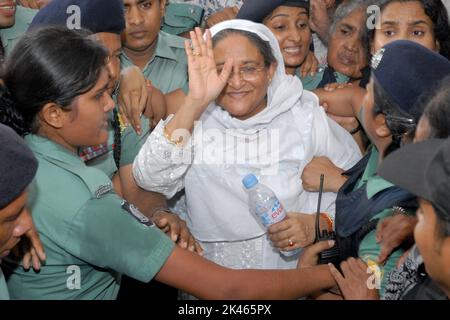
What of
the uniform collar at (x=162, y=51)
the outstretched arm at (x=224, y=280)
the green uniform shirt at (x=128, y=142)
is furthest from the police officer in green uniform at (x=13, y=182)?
the uniform collar at (x=162, y=51)

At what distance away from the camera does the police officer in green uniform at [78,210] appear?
1800mm

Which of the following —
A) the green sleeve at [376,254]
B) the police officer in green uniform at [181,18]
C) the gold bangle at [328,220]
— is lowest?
the gold bangle at [328,220]

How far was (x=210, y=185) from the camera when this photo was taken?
2.55 metres

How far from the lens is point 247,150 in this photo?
101 inches

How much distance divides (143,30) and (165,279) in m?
1.63

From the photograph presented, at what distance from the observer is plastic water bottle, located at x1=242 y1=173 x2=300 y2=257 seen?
231 centimetres

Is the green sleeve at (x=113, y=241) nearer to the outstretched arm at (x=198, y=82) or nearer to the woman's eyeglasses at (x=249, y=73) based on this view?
the outstretched arm at (x=198, y=82)

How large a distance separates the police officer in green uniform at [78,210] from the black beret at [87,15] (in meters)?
0.54

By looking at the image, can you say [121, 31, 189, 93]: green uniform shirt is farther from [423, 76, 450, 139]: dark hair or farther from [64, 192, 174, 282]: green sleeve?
[423, 76, 450, 139]: dark hair

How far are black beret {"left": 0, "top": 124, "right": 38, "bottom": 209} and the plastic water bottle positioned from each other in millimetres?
928

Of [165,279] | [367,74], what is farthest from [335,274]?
[367,74]

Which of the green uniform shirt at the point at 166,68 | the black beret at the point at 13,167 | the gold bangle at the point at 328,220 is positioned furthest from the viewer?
the green uniform shirt at the point at 166,68

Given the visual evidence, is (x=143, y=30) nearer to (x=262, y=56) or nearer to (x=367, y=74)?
(x=262, y=56)

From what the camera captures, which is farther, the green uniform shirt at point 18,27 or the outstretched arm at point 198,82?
the green uniform shirt at point 18,27
